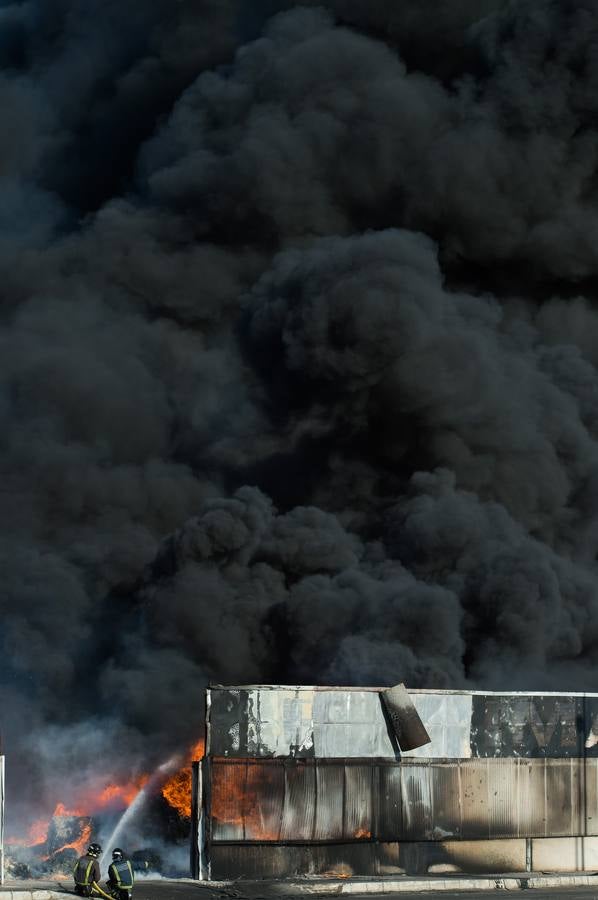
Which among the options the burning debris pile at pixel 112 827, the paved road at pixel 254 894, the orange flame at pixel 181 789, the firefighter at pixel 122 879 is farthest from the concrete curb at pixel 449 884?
the orange flame at pixel 181 789

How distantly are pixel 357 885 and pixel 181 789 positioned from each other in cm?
1039

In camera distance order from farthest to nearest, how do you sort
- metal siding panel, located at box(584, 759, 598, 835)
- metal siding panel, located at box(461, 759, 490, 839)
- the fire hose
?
Result: metal siding panel, located at box(584, 759, 598, 835) < metal siding panel, located at box(461, 759, 490, 839) < the fire hose

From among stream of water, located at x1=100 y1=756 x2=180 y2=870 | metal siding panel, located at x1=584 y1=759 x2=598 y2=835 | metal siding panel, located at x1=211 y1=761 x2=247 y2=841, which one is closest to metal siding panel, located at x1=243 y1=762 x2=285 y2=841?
metal siding panel, located at x1=211 y1=761 x2=247 y2=841

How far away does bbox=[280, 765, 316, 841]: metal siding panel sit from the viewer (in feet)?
82.7

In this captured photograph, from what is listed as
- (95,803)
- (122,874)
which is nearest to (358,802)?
(122,874)

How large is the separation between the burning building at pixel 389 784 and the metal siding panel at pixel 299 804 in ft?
0.07

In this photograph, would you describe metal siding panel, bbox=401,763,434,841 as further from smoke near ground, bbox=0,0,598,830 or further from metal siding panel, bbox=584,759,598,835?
smoke near ground, bbox=0,0,598,830

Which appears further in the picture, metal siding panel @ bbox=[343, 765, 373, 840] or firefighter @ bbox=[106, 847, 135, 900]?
metal siding panel @ bbox=[343, 765, 373, 840]

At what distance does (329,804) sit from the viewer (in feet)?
83.7

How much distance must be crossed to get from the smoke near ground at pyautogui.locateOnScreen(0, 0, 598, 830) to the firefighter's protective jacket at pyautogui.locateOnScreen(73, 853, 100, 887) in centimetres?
2098

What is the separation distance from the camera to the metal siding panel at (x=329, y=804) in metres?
25.4

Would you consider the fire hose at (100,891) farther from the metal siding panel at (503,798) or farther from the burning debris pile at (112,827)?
the metal siding panel at (503,798)

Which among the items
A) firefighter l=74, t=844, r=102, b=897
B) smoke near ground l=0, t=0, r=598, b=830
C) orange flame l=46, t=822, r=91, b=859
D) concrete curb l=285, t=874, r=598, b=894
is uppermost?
smoke near ground l=0, t=0, r=598, b=830

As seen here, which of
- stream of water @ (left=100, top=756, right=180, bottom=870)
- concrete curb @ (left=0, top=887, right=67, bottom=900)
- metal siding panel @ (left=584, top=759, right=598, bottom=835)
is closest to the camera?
concrete curb @ (left=0, top=887, right=67, bottom=900)
